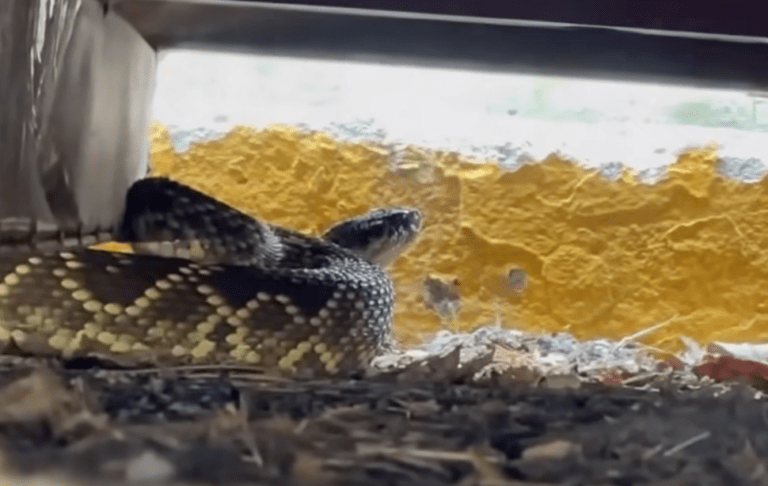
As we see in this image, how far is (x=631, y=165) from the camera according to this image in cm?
218

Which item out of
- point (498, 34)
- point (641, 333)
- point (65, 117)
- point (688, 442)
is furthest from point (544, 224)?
point (688, 442)

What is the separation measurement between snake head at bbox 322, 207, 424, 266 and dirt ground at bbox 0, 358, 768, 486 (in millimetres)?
1136

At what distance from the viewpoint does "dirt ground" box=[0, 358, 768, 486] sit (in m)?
0.48

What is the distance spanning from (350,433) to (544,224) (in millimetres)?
1729

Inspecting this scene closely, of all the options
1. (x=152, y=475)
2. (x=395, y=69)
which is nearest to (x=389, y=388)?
(x=152, y=475)

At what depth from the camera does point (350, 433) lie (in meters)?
0.55

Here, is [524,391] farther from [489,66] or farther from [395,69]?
[395,69]

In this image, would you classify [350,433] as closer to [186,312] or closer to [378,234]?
[186,312]

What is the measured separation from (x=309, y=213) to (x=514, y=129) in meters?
0.45

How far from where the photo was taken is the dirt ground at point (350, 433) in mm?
484

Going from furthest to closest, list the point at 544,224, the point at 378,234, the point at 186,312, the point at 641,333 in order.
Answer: the point at 544,224 → the point at 641,333 → the point at 378,234 → the point at 186,312

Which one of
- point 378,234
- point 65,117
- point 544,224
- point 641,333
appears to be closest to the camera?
point 65,117

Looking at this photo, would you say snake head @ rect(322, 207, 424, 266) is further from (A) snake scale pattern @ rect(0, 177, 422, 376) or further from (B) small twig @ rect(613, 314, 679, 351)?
(A) snake scale pattern @ rect(0, 177, 422, 376)

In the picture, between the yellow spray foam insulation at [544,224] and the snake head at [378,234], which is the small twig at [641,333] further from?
the snake head at [378,234]
